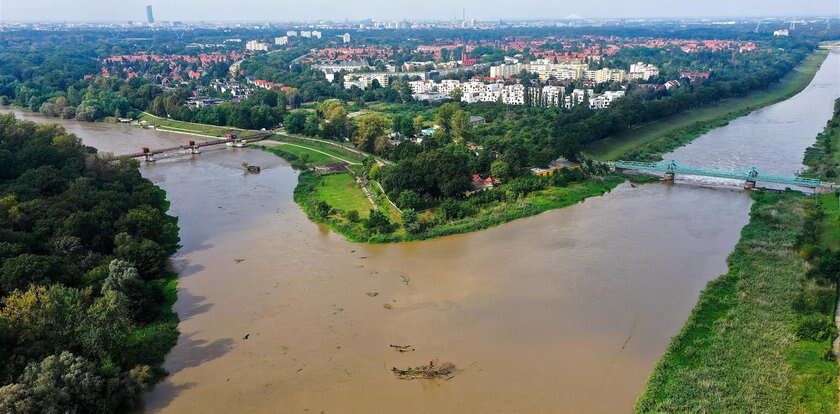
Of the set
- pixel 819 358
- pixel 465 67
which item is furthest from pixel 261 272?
pixel 465 67

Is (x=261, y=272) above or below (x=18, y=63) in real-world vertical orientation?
below

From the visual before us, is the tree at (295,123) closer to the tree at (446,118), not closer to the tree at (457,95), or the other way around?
the tree at (446,118)

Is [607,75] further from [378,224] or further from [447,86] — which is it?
[378,224]

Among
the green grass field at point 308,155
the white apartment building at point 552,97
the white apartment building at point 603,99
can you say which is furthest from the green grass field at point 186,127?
the white apartment building at point 603,99

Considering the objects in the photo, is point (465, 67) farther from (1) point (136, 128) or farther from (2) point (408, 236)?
(2) point (408, 236)

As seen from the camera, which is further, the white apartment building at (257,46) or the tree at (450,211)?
the white apartment building at (257,46)

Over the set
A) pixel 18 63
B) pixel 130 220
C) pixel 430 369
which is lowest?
pixel 430 369
